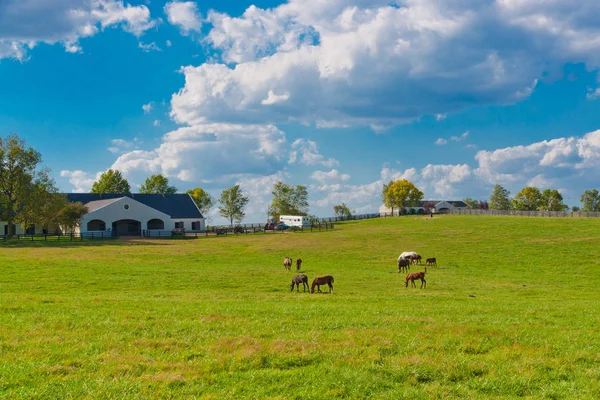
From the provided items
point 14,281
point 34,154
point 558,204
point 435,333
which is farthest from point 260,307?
point 558,204

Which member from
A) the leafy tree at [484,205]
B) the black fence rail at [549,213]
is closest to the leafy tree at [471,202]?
the leafy tree at [484,205]

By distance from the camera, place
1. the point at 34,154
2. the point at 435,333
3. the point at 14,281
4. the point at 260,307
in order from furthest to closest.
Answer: the point at 34,154 → the point at 14,281 → the point at 260,307 → the point at 435,333

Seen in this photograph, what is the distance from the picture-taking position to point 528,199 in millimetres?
151000

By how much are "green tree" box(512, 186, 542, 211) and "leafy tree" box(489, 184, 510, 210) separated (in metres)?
15.9

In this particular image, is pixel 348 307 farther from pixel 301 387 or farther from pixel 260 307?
pixel 301 387

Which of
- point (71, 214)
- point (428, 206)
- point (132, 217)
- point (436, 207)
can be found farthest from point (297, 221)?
point (436, 207)

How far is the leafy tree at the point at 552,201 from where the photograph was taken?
491 feet

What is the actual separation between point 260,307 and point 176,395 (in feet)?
29.9

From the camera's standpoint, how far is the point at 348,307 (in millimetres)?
17078

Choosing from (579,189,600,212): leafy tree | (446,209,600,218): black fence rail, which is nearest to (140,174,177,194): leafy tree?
(446,209,600,218): black fence rail

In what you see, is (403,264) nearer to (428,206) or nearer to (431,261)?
(431,261)

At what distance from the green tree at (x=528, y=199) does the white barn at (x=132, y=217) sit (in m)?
98.3

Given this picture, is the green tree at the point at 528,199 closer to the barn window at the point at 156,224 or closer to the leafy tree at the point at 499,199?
the leafy tree at the point at 499,199

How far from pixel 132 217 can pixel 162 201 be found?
1468 centimetres
